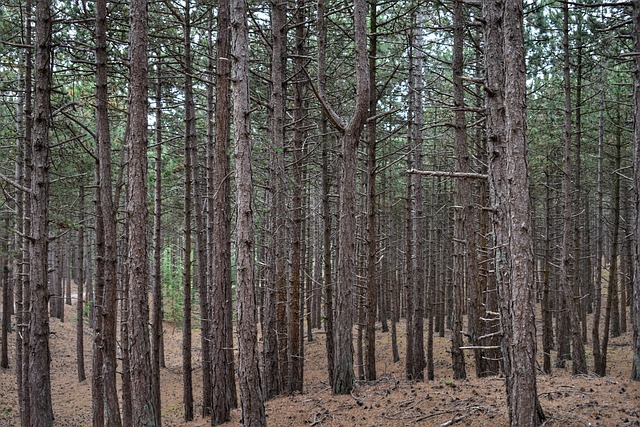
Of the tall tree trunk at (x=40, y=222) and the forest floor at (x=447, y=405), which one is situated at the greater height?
the tall tree trunk at (x=40, y=222)

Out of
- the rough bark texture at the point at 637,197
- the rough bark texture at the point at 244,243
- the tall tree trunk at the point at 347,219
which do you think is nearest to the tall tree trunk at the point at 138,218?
the rough bark texture at the point at 244,243

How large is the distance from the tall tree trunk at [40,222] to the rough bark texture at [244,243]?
3.44m

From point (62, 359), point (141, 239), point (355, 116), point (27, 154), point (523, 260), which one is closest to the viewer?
point (523, 260)

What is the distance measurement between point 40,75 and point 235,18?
3.65 metres

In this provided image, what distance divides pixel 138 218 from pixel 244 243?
1.98m

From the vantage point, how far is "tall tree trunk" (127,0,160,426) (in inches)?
344

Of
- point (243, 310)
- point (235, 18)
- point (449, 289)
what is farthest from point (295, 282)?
point (449, 289)

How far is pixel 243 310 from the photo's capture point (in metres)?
8.26

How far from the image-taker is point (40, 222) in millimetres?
9320

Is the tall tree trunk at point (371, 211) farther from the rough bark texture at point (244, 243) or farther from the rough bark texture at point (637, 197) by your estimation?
the rough bark texture at point (637, 197)

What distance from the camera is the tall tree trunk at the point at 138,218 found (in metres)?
8.73

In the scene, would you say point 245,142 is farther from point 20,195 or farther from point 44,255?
point 20,195

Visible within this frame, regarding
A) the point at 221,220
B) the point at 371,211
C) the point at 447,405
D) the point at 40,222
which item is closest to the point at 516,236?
the point at 447,405

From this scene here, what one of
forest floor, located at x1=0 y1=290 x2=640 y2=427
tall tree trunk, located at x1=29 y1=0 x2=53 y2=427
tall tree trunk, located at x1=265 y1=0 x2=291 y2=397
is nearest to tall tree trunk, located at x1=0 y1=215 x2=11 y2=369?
forest floor, located at x1=0 y1=290 x2=640 y2=427
